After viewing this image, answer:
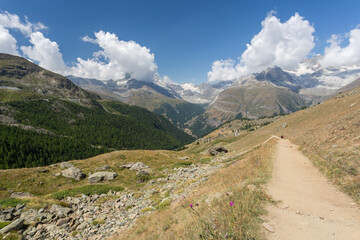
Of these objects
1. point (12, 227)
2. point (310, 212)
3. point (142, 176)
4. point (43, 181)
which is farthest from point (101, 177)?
point (310, 212)

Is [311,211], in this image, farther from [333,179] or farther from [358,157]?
[358,157]

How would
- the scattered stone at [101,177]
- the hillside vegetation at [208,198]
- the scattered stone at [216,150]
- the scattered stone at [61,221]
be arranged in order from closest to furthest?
the hillside vegetation at [208,198] < the scattered stone at [61,221] < the scattered stone at [101,177] < the scattered stone at [216,150]

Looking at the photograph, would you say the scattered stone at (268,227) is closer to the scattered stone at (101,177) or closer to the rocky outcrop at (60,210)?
the rocky outcrop at (60,210)

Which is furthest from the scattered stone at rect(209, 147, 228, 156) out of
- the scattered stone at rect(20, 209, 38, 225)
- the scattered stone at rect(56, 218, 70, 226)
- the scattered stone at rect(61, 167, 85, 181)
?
the scattered stone at rect(20, 209, 38, 225)

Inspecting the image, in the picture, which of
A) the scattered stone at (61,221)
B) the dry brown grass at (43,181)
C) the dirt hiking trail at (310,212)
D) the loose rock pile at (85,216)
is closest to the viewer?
the dirt hiking trail at (310,212)

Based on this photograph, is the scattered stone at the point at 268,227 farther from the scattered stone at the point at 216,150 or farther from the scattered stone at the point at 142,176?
the scattered stone at the point at 216,150

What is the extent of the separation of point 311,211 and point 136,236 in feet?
39.3

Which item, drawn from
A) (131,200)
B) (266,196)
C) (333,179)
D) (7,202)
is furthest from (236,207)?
(7,202)

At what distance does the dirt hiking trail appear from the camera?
6.93m

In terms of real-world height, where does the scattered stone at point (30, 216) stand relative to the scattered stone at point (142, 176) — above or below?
above

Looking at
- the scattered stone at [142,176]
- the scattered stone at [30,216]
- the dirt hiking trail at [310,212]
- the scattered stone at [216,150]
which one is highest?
the dirt hiking trail at [310,212]

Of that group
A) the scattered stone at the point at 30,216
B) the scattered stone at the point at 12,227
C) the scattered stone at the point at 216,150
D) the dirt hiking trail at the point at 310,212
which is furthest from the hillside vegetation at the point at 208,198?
the scattered stone at the point at 216,150

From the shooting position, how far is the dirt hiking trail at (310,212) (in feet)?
22.7

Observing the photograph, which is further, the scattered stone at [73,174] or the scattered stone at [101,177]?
the scattered stone at [73,174]
